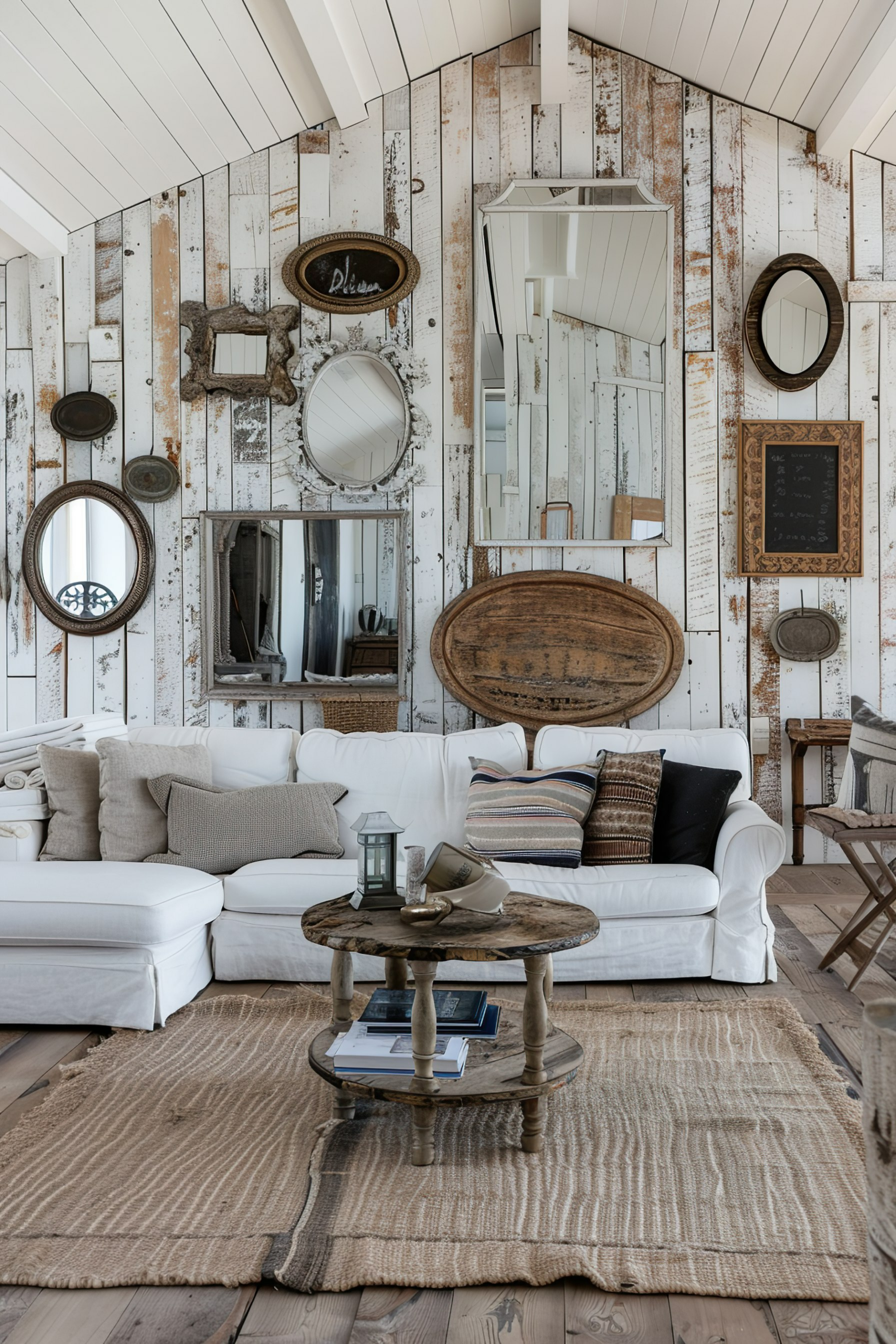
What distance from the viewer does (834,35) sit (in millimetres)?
4156

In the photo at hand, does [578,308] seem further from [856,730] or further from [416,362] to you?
[856,730]

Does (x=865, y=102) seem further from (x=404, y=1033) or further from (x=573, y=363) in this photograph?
(x=404, y=1033)

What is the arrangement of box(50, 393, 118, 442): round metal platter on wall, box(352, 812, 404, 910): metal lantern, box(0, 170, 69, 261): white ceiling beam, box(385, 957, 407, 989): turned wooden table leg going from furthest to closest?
box(50, 393, 118, 442): round metal platter on wall, box(0, 170, 69, 261): white ceiling beam, box(385, 957, 407, 989): turned wooden table leg, box(352, 812, 404, 910): metal lantern

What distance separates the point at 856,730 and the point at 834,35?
2.79 meters

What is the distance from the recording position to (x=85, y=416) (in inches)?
196

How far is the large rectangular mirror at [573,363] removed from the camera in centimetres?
480

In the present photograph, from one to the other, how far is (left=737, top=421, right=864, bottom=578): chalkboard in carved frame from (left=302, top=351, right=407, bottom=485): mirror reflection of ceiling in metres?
1.62

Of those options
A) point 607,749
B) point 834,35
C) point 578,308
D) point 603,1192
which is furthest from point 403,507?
point 603,1192

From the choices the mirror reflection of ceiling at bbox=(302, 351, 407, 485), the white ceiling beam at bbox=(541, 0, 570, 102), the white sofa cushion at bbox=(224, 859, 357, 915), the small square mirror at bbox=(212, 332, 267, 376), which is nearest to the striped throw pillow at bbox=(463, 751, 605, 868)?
the white sofa cushion at bbox=(224, 859, 357, 915)

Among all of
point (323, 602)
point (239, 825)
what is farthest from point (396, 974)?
point (323, 602)

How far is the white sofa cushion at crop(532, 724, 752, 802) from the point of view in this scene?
3740mm

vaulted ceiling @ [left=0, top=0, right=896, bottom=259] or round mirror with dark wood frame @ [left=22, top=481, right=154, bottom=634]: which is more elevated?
vaulted ceiling @ [left=0, top=0, right=896, bottom=259]

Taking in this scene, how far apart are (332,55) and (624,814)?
3.29 metres

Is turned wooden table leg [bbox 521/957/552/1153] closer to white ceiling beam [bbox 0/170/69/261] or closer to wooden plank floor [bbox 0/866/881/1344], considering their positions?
wooden plank floor [bbox 0/866/881/1344]
